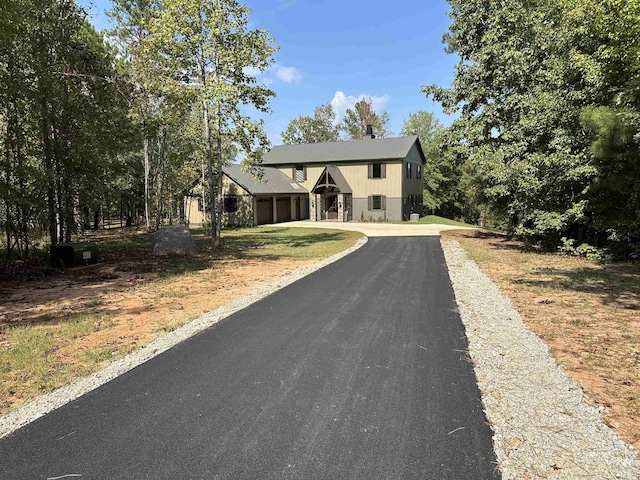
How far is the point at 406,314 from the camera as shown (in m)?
6.61

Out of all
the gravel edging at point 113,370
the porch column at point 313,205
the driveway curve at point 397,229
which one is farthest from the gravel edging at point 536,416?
the porch column at point 313,205

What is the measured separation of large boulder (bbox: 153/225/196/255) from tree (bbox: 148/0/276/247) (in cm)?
183

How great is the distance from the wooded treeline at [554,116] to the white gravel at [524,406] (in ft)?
20.1

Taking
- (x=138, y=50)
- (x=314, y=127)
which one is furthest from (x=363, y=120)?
(x=138, y=50)

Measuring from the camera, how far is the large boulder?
49.0ft

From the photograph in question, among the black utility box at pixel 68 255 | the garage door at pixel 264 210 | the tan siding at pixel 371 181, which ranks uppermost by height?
the tan siding at pixel 371 181

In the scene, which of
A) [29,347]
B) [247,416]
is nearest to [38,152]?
[29,347]

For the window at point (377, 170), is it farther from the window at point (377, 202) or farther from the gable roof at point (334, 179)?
the gable roof at point (334, 179)

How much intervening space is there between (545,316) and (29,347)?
805 cm

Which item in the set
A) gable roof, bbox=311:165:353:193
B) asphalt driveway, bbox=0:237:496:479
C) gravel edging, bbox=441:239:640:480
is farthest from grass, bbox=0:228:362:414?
gable roof, bbox=311:165:353:193

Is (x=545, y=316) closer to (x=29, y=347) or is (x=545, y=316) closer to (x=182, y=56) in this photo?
(x=29, y=347)

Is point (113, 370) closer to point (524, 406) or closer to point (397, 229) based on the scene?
point (524, 406)

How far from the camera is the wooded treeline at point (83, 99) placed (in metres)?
11.4

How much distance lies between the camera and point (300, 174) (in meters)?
37.3
